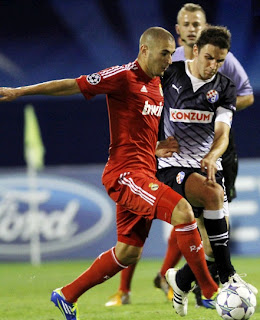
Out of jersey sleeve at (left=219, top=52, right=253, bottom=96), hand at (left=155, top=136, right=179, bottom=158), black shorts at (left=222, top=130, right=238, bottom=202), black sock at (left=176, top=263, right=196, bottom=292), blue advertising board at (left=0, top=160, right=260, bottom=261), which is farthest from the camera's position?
blue advertising board at (left=0, top=160, right=260, bottom=261)

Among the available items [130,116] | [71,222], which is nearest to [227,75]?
[130,116]

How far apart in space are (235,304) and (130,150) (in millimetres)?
1168

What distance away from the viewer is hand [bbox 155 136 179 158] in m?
5.18

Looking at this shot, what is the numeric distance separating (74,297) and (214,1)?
34.1ft

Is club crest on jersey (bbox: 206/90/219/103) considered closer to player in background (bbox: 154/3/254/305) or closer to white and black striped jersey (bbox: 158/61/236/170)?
white and black striped jersey (bbox: 158/61/236/170)

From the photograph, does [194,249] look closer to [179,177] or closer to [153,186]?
[153,186]

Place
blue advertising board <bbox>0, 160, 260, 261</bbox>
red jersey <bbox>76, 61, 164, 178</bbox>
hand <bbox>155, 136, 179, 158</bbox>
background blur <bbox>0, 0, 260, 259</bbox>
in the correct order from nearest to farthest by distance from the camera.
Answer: red jersey <bbox>76, 61, 164, 178</bbox> → hand <bbox>155, 136, 179, 158</bbox> → blue advertising board <bbox>0, 160, 260, 261</bbox> → background blur <bbox>0, 0, 260, 259</bbox>

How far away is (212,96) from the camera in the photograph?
5129 mm

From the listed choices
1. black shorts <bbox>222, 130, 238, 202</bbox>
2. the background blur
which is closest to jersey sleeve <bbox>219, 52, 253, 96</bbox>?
black shorts <bbox>222, 130, 238, 202</bbox>

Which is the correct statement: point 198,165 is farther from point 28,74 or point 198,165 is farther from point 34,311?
point 28,74

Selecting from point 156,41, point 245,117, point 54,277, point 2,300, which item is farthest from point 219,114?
point 245,117

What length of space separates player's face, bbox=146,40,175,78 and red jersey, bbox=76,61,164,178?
86 mm

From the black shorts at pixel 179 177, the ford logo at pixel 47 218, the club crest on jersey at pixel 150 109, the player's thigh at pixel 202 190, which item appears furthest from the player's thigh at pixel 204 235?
the ford logo at pixel 47 218

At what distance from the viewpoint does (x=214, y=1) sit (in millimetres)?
14125
